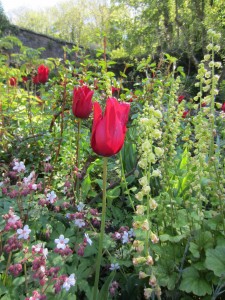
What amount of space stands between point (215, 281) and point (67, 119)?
1.48m

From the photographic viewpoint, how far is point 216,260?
1186 millimetres

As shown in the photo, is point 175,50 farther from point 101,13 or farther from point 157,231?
point 101,13

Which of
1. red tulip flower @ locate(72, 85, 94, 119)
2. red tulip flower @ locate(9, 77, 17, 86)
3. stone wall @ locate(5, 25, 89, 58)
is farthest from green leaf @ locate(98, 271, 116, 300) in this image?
stone wall @ locate(5, 25, 89, 58)

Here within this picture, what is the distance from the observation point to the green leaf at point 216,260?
1156 mm

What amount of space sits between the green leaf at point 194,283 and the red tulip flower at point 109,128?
563mm

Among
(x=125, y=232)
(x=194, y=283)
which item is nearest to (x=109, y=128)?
(x=125, y=232)

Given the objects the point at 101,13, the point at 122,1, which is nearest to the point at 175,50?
the point at 122,1

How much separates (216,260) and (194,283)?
127 mm

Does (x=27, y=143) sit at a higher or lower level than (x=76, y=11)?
lower

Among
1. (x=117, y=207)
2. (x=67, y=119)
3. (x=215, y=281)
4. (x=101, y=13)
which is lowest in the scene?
(x=117, y=207)

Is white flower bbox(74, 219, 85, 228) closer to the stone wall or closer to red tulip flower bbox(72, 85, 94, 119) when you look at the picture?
red tulip flower bbox(72, 85, 94, 119)

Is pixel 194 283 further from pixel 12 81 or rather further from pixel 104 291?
pixel 12 81

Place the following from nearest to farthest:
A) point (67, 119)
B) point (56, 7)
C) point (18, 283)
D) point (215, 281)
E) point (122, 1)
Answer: point (18, 283) < point (215, 281) < point (67, 119) < point (122, 1) < point (56, 7)

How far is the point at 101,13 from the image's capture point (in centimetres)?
2955
